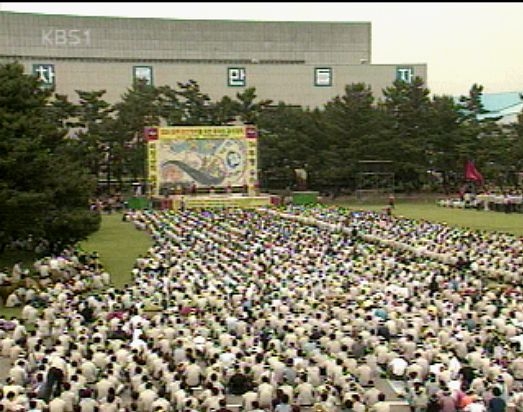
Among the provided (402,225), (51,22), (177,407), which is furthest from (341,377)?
(51,22)

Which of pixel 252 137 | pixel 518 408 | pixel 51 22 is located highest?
pixel 51 22

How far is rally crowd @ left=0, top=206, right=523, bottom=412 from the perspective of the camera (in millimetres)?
8469

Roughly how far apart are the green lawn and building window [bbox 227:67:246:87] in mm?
23006

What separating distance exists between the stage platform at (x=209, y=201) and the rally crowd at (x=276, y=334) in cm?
1495

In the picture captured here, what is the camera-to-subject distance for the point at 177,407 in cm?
832

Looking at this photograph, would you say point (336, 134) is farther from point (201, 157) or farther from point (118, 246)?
point (118, 246)

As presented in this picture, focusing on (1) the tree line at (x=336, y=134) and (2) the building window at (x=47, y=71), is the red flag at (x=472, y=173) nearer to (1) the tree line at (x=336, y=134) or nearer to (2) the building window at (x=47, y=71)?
(1) the tree line at (x=336, y=134)

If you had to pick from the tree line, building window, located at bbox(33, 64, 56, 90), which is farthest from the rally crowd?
building window, located at bbox(33, 64, 56, 90)

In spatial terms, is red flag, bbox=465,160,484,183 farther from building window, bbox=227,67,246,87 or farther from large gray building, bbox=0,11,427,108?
building window, bbox=227,67,246,87

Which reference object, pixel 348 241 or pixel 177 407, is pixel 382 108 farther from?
pixel 177 407

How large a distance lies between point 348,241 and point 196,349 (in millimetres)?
10924

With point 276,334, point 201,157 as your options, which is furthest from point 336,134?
point 276,334

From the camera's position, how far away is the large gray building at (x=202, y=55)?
4984cm

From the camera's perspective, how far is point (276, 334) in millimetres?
11047
